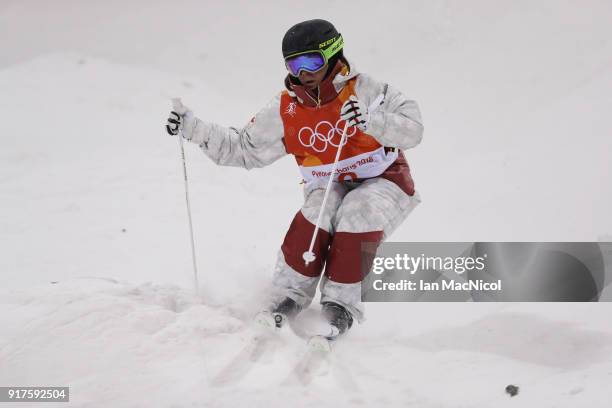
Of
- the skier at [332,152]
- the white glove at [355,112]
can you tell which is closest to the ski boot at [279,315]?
the skier at [332,152]

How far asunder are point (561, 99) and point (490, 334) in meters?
3.58

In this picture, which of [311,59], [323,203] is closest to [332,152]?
[323,203]

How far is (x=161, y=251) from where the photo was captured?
3.79m

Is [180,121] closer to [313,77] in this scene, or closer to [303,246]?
[313,77]

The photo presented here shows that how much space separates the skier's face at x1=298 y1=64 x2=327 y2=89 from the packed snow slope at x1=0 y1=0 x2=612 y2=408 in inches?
38.1

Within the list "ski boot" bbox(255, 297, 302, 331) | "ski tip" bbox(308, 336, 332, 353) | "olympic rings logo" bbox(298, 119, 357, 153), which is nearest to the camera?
"ski tip" bbox(308, 336, 332, 353)

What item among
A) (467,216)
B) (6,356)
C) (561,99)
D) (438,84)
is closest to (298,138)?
(6,356)

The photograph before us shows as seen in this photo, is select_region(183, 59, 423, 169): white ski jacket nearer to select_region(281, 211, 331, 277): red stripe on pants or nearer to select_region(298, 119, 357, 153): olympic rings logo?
select_region(298, 119, 357, 153): olympic rings logo

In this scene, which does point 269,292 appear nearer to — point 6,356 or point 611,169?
point 6,356

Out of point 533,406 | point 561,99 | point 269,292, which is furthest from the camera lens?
point 561,99

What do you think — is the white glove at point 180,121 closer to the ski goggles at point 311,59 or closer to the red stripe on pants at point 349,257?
the ski goggles at point 311,59

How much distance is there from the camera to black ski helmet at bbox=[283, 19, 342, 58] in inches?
104

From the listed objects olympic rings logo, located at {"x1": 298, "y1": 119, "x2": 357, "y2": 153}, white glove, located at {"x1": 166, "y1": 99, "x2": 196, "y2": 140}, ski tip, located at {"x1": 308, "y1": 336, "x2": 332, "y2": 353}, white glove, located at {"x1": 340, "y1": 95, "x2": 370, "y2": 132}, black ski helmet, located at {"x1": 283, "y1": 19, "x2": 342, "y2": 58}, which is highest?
black ski helmet, located at {"x1": 283, "y1": 19, "x2": 342, "y2": 58}

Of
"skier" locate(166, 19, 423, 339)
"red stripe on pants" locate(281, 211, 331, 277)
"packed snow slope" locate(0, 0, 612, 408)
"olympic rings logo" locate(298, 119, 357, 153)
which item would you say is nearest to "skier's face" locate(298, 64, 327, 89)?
"skier" locate(166, 19, 423, 339)
